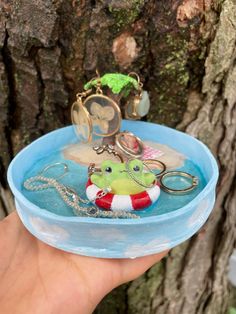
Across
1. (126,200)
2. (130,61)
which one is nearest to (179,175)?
(126,200)

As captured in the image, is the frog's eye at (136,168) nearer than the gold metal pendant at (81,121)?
Yes

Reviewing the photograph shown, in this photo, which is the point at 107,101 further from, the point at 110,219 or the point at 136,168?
the point at 110,219

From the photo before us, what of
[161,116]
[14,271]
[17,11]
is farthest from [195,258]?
[17,11]

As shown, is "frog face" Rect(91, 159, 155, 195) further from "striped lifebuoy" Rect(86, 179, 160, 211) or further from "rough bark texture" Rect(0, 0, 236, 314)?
"rough bark texture" Rect(0, 0, 236, 314)

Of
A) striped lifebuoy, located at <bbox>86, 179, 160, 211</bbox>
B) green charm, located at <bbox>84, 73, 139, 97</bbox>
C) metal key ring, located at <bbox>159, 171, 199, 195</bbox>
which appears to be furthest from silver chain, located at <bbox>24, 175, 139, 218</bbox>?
green charm, located at <bbox>84, 73, 139, 97</bbox>

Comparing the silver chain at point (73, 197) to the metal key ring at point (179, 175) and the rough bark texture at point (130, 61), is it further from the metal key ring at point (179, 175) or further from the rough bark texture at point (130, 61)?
the rough bark texture at point (130, 61)

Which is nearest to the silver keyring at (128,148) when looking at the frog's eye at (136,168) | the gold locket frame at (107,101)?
the gold locket frame at (107,101)
